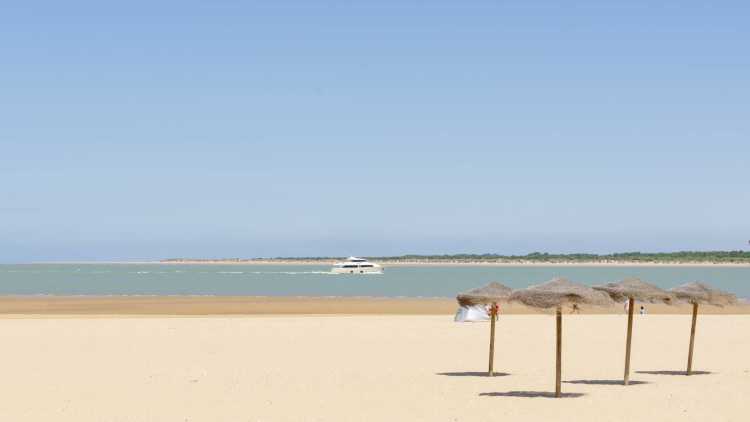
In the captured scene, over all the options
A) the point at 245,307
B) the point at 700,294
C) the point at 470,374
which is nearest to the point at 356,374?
the point at 470,374

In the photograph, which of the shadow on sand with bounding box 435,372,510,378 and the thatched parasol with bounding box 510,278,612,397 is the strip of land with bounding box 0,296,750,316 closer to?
the shadow on sand with bounding box 435,372,510,378

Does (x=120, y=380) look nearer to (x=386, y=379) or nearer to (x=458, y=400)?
(x=386, y=379)

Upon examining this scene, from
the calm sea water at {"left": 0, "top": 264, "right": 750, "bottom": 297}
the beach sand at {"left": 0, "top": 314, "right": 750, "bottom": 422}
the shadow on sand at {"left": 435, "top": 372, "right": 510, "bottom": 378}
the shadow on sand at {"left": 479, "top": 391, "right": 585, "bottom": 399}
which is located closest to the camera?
the beach sand at {"left": 0, "top": 314, "right": 750, "bottom": 422}

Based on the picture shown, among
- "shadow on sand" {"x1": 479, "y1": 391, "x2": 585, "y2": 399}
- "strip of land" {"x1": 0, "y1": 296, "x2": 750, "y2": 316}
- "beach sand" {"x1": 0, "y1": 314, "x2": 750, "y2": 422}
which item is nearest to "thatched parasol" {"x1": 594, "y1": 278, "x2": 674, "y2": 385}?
"beach sand" {"x1": 0, "y1": 314, "x2": 750, "y2": 422}

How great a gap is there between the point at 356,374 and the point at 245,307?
128 feet

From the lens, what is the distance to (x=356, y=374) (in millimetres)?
24703

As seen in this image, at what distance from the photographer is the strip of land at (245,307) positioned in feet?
188

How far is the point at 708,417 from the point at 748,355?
12874 mm

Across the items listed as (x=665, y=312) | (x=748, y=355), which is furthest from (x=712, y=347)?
(x=665, y=312)

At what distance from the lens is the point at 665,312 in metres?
57.6

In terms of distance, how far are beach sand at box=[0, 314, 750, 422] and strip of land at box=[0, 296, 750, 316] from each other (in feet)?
50.8

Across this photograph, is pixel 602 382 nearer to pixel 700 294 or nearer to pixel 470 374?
pixel 700 294

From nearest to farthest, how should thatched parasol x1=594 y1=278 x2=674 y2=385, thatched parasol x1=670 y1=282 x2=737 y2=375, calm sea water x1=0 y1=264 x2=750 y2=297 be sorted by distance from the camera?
thatched parasol x1=594 y1=278 x2=674 y2=385, thatched parasol x1=670 y1=282 x2=737 y2=375, calm sea water x1=0 y1=264 x2=750 y2=297

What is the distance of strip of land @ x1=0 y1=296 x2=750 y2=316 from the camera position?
2254 inches
